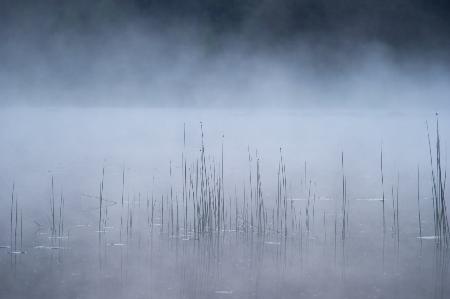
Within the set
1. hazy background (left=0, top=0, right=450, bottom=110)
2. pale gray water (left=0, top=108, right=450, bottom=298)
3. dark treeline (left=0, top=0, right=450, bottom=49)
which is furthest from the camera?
hazy background (left=0, top=0, right=450, bottom=110)

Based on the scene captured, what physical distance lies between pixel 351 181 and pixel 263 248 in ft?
18.9

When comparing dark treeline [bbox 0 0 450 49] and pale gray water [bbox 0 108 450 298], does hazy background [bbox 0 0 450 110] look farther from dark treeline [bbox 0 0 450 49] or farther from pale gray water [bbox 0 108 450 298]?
pale gray water [bbox 0 108 450 298]

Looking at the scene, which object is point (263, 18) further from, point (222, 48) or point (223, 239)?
point (223, 239)

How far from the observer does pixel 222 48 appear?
32.7 m

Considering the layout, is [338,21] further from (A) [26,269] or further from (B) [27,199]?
(A) [26,269]

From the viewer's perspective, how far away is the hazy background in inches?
1232

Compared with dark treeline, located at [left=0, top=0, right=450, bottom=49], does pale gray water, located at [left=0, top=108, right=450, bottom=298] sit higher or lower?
lower

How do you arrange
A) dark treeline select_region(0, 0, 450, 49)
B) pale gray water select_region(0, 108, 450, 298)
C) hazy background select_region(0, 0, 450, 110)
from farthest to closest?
hazy background select_region(0, 0, 450, 110), dark treeline select_region(0, 0, 450, 49), pale gray water select_region(0, 108, 450, 298)

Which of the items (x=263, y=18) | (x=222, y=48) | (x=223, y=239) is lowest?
(x=223, y=239)

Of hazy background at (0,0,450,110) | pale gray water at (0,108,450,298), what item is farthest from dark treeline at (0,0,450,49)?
pale gray water at (0,108,450,298)

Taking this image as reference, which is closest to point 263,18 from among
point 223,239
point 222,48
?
point 222,48

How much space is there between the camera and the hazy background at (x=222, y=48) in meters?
31.3

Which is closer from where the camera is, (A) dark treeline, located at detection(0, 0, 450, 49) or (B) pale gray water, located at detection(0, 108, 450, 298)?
(B) pale gray water, located at detection(0, 108, 450, 298)

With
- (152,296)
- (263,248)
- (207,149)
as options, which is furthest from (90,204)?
(207,149)
